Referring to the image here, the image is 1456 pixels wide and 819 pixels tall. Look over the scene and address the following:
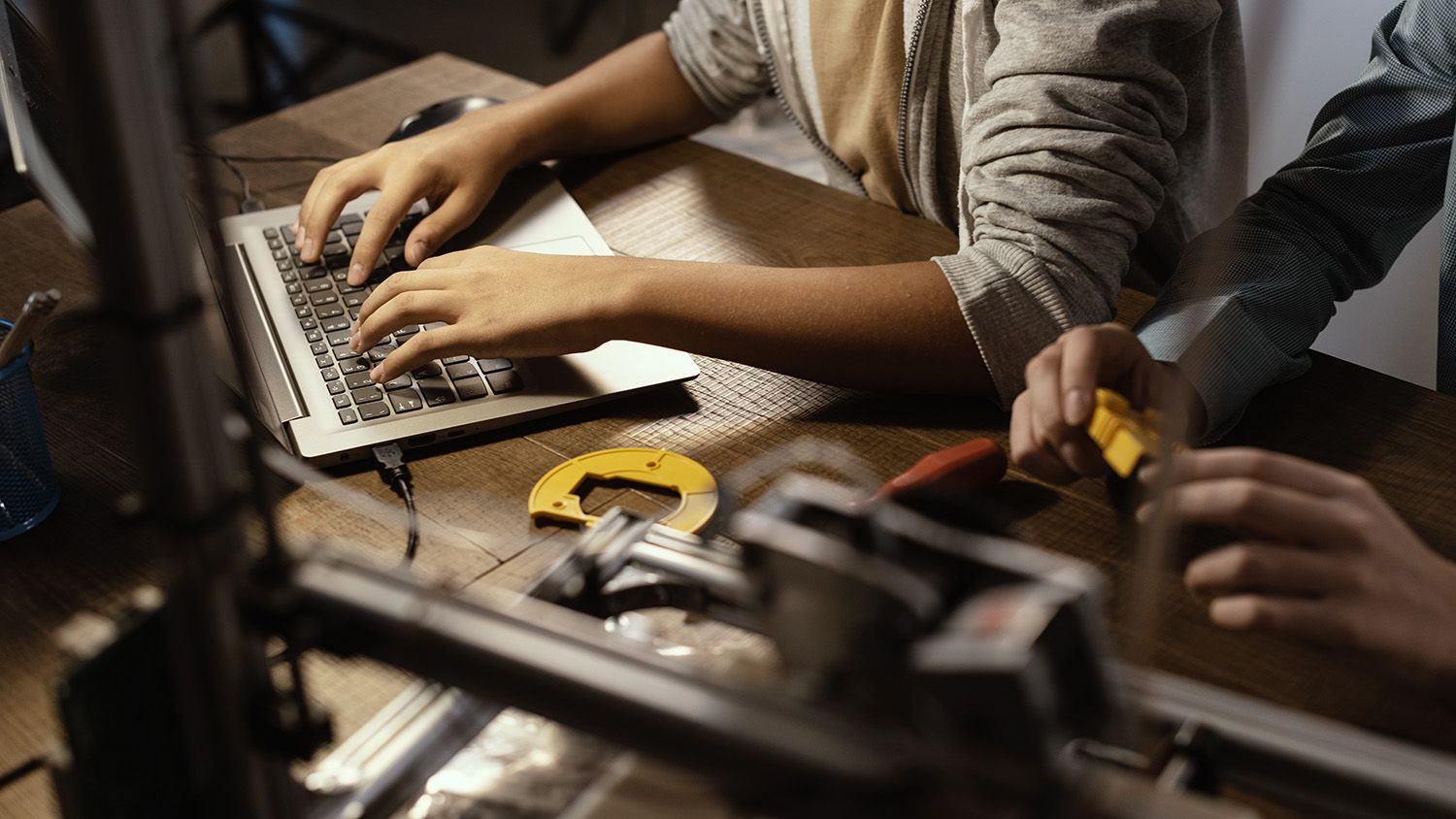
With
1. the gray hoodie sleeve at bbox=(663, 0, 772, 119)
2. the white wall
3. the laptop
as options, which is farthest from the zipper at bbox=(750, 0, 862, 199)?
the white wall

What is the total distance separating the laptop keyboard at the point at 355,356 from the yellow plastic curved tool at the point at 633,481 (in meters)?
0.10

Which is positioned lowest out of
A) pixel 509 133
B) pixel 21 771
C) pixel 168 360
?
pixel 21 771

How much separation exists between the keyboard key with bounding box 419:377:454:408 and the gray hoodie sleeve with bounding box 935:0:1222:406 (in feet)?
1.11

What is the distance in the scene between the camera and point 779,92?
1.16 m

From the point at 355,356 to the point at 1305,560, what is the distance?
1.93ft

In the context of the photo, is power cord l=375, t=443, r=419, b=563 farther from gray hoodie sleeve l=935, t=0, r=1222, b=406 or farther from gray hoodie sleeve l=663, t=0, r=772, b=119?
gray hoodie sleeve l=663, t=0, r=772, b=119

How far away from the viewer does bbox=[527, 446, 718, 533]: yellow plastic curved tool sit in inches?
25.6

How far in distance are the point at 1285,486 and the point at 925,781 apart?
24 centimetres

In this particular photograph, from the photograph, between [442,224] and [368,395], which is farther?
[442,224]

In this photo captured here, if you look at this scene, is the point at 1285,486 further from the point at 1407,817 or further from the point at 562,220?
the point at 562,220

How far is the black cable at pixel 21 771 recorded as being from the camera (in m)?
0.51

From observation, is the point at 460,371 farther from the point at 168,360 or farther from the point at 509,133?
the point at 168,360

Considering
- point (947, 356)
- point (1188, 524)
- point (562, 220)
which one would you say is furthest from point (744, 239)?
point (1188, 524)

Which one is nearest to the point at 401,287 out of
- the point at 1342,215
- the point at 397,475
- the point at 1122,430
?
the point at 397,475
